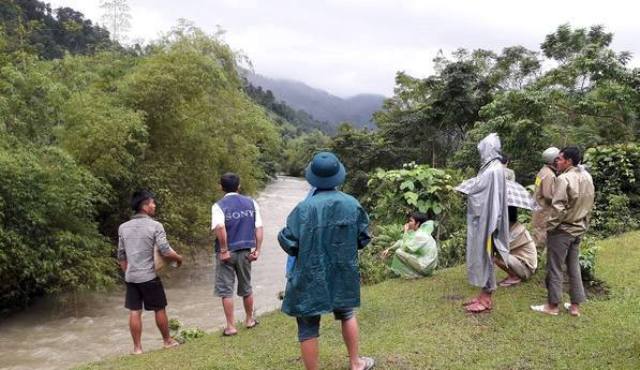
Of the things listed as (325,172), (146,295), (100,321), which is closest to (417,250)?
(146,295)

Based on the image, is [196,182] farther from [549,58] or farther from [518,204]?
[549,58]

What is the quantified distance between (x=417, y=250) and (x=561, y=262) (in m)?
2.30

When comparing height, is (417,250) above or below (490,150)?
below

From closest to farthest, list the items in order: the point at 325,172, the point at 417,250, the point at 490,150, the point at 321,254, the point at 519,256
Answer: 1. the point at 321,254
2. the point at 325,172
3. the point at 490,150
4. the point at 519,256
5. the point at 417,250

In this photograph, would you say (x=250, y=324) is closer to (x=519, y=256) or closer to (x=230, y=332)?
(x=230, y=332)

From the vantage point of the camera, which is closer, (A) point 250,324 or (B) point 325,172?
(B) point 325,172

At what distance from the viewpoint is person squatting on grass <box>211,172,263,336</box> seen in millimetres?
5633

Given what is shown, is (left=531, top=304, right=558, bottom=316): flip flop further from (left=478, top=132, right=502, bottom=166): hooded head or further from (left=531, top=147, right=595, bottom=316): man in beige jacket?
(left=478, top=132, right=502, bottom=166): hooded head

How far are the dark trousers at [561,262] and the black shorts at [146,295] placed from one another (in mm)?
3977

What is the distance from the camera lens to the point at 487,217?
17.4 feet

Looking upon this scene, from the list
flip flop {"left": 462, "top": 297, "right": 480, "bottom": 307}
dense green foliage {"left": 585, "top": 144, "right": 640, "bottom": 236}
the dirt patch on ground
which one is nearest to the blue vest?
flip flop {"left": 462, "top": 297, "right": 480, "bottom": 307}

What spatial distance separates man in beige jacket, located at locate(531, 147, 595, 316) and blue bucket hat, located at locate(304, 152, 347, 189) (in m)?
2.40

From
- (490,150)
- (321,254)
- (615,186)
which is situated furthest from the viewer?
(615,186)

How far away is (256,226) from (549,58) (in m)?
20.8
